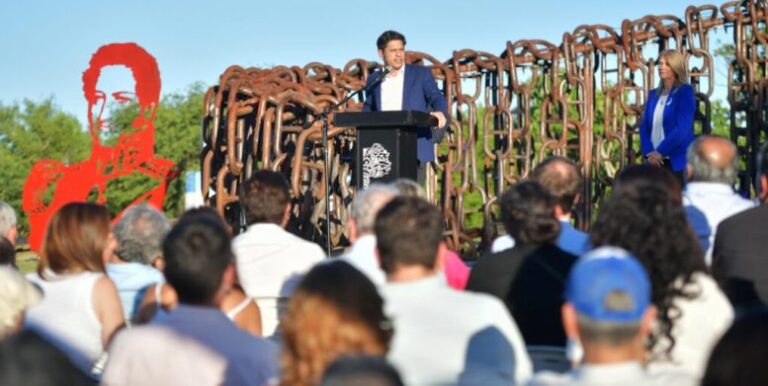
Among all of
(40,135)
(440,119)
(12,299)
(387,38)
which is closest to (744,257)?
(12,299)

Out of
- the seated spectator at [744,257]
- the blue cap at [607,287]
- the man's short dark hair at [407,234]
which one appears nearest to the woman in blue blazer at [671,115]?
the seated spectator at [744,257]

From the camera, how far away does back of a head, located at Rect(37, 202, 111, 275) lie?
16.3 ft

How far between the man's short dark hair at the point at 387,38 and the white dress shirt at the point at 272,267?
10.4 ft

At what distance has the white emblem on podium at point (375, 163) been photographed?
7.92 metres

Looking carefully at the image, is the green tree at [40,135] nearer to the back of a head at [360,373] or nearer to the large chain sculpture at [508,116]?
the large chain sculpture at [508,116]

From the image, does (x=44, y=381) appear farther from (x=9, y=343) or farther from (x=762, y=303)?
(x=762, y=303)

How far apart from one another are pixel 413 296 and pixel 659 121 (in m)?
5.03

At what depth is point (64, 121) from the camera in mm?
36562

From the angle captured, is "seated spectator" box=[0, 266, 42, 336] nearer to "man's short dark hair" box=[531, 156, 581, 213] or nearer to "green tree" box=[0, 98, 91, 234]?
"man's short dark hair" box=[531, 156, 581, 213]

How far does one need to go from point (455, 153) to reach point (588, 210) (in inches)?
43.3

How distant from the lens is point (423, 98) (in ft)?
28.5

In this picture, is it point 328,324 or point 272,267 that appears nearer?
point 328,324

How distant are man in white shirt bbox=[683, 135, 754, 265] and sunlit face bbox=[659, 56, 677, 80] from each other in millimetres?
2648

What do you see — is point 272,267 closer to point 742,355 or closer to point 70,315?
point 70,315
